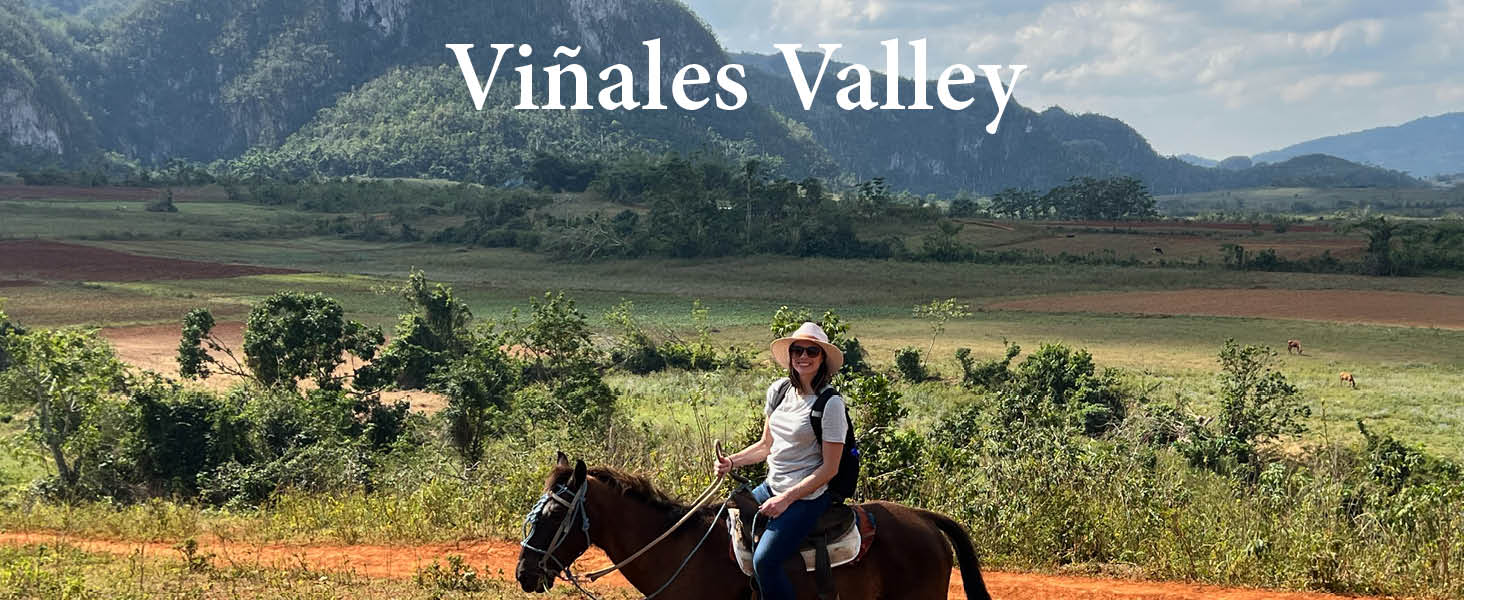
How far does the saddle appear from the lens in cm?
479

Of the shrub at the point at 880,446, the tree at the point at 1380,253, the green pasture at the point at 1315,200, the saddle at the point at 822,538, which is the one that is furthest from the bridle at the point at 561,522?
the green pasture at the point at 1315,200

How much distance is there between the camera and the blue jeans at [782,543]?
15.4ft

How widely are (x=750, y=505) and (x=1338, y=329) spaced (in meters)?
38.2

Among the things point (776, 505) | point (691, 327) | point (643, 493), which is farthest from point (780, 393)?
point (691, 327)

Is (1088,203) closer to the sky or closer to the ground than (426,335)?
closer to the sky

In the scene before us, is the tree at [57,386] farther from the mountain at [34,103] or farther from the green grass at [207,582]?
the mountain at [34,103]

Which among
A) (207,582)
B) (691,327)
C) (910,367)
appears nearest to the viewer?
(207,582)

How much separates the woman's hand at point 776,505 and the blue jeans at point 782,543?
7 centimetres

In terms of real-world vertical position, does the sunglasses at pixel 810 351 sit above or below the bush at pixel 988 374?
above

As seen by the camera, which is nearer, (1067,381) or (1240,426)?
(1240,426)

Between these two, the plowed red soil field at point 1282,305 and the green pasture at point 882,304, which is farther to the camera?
the plowed red soil field at point 1282,305

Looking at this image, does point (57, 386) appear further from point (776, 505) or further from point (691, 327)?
point (691, 327)

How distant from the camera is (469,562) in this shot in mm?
8531

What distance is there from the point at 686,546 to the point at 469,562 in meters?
4.09
